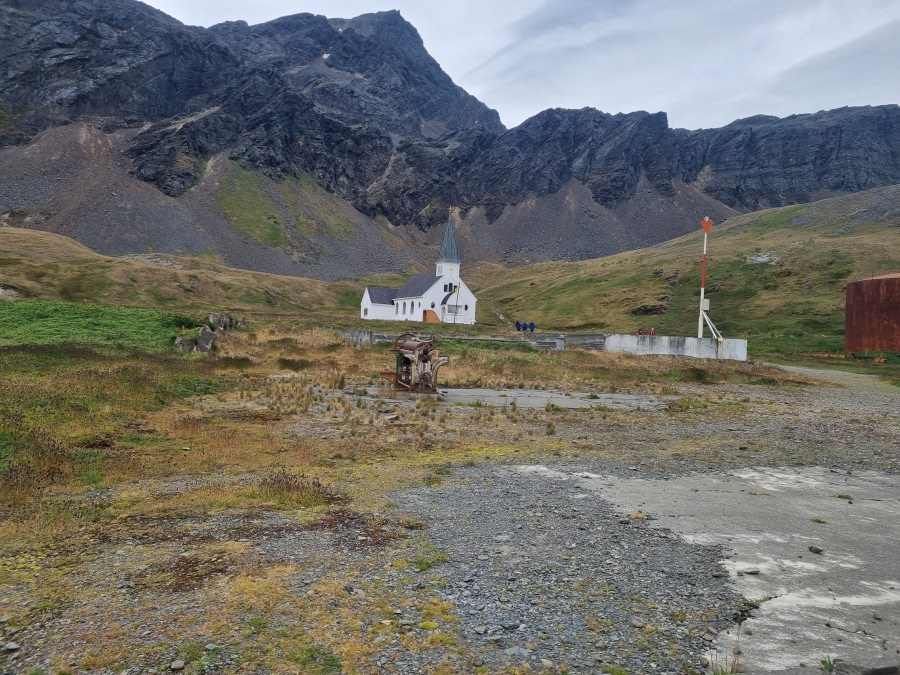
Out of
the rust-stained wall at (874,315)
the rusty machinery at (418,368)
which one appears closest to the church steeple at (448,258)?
the rust-stained wall at (874,315)

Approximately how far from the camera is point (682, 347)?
44562 millimetres

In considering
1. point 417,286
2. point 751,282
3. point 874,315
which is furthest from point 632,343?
point 417,286

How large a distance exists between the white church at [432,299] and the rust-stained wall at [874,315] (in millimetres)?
52798

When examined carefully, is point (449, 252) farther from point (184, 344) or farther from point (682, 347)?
point (184, 344)

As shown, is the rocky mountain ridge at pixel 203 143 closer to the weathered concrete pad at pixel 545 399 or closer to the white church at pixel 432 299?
the white church at pixel 432 299

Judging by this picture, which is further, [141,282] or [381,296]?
[381,296]

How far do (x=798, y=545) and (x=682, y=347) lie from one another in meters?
38.9

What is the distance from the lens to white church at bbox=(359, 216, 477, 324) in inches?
3536

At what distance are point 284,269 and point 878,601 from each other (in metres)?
131

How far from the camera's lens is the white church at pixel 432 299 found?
8981cm

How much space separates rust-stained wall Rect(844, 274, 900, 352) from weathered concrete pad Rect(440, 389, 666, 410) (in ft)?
104

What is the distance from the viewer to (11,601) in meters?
6.28

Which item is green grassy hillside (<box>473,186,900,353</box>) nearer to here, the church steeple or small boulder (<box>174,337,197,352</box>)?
the church steeple

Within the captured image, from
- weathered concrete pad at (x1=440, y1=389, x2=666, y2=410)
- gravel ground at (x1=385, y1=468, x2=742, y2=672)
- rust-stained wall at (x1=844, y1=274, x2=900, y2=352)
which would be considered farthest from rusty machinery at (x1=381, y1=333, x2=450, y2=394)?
rust-stained wall at (x1=844, y1=274, x2=900, y2=352)
